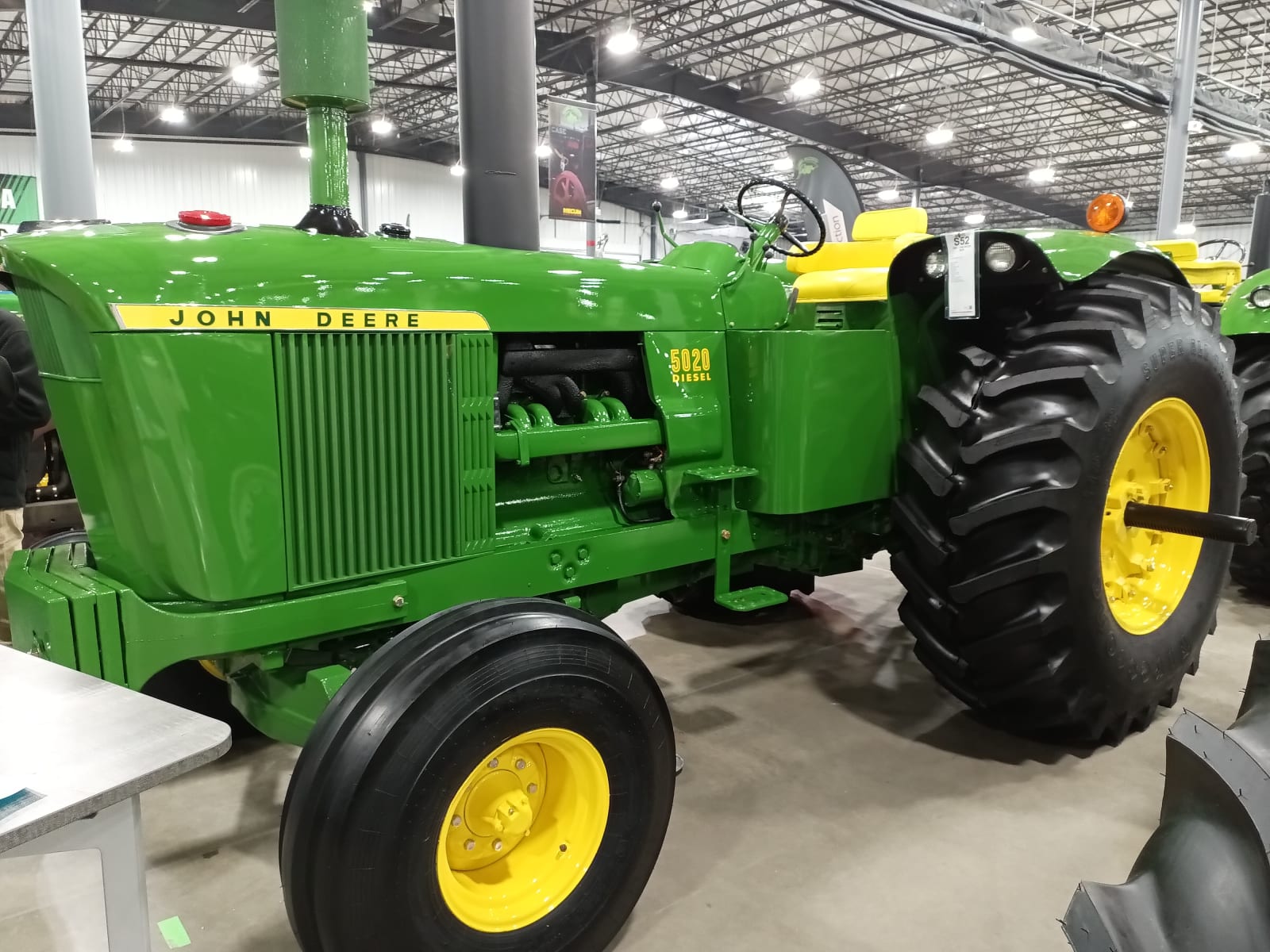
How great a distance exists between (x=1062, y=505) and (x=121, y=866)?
7.58 ft

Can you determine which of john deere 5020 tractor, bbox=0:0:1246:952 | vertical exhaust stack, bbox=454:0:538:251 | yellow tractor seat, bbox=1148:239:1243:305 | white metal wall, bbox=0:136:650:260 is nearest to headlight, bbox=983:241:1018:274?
john deere 5020 tractor, bbox=0:0:1246:952

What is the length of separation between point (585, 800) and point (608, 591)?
826 millimetres

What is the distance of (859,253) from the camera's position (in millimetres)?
4070

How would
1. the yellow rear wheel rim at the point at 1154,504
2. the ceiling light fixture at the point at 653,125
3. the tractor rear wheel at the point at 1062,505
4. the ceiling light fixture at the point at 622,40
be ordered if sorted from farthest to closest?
the ceiling light fixture at the point at 653,125 → the ceiling light fixture at the point at 622,40 → the yellow rear wheel rim at the point at 1154,504 → the tractor rear wheel at the point at 1062,505

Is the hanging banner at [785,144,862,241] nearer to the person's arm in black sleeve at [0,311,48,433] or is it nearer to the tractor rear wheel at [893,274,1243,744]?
the tractor rear wheel at [893,274,1243,744]

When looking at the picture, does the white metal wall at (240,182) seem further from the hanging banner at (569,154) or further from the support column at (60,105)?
the support column at (60,105)

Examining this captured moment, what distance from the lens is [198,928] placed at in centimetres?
208

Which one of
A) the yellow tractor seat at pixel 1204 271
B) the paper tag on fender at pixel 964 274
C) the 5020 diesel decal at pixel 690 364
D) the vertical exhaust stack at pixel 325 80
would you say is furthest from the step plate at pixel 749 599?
the yellow tractor seat at pixel 1204 271

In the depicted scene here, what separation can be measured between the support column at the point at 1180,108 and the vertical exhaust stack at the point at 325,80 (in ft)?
34.3

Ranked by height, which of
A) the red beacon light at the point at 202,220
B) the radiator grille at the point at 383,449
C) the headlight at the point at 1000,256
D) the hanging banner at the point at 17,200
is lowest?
the radiator grille at the point at 383,449

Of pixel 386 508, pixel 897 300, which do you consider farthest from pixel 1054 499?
pixel 386 508

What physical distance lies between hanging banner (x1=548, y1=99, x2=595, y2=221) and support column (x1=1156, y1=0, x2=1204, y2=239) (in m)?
6.62

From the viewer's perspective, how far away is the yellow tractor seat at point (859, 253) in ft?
10.7

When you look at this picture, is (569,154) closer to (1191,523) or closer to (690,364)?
(690,364)
